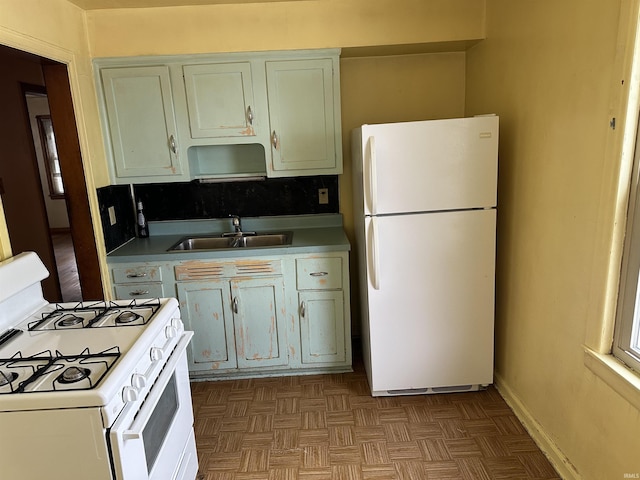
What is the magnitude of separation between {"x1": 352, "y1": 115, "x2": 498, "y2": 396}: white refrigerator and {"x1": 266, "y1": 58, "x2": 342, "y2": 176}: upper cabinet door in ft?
1.00

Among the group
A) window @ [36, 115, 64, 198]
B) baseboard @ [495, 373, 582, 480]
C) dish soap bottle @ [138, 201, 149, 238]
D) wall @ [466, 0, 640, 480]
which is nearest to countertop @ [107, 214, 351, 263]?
dish soap bottle @ [138, 201, 149, 238]

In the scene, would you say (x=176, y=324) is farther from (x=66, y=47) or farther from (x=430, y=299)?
(x=66, y=47)

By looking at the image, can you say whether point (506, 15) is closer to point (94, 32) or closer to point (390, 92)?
point (390, 92)

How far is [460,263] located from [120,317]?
172 cm

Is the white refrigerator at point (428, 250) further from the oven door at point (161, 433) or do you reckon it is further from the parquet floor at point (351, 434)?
the oven door at point (161, 433)

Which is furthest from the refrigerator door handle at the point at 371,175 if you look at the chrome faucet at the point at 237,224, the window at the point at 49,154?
the window at the point at 49,154

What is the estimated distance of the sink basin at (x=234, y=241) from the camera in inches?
119

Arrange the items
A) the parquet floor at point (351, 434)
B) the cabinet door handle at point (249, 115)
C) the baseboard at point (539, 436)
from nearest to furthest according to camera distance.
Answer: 1. the baseboard at point (539, 436)
2. the parquet floor at point (351, 434)
3. the cabinet door handle at point (249, 115)

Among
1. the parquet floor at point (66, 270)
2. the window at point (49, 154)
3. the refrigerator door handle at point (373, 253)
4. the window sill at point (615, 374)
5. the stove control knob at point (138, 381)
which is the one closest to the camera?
the stove control knob at point (138, 381)

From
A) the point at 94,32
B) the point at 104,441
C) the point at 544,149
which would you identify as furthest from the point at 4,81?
the point at 544,149

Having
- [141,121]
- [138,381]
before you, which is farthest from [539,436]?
[141,121]

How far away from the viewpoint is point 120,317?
1.70 meters

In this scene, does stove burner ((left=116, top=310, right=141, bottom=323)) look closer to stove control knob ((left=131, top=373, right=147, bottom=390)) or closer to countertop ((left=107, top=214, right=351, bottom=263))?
stove control knob ((left=131, top=373, right=147, bottom=390))

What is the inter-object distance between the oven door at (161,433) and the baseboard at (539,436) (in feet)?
5.37
